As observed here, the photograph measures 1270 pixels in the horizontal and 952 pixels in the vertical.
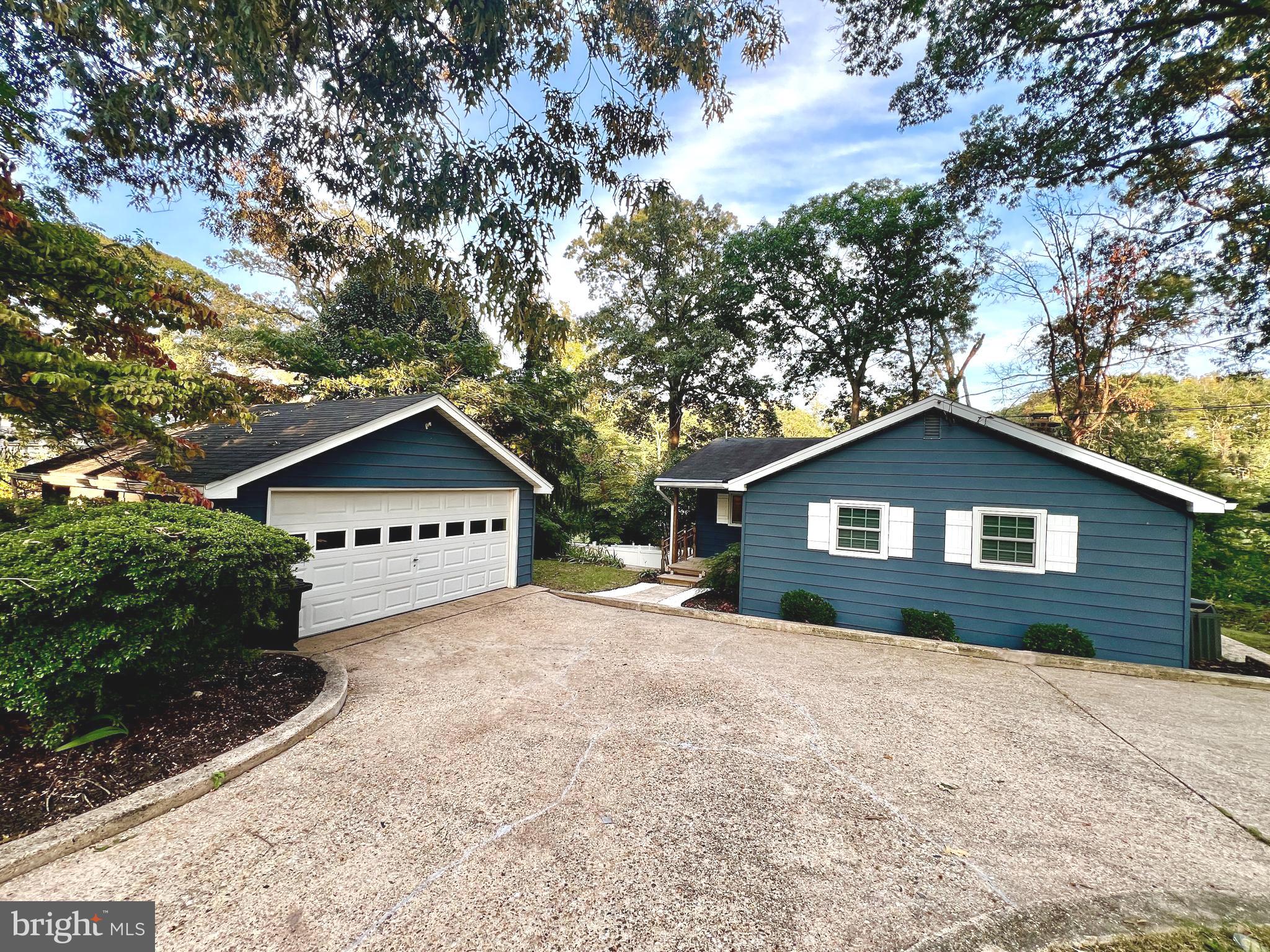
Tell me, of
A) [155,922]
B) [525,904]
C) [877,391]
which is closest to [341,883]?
[155,922]

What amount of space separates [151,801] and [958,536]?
9.15 meters

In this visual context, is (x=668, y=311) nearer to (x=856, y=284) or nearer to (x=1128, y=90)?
(x=856, y=284)

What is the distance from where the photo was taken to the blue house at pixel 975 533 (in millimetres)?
6320

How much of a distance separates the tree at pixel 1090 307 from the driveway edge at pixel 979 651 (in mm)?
9929

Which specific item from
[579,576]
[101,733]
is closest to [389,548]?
[101,733]

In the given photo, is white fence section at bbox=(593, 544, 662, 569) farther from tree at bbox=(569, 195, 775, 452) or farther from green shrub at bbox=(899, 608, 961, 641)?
tree at bbox=(569, 195, 775, 452)

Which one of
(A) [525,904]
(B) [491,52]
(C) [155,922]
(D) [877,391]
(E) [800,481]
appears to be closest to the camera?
(C) [155,922]

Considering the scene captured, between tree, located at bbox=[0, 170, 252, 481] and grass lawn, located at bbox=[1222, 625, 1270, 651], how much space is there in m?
15.8

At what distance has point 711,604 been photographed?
9.30 meters

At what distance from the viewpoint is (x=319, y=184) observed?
19.7 feet

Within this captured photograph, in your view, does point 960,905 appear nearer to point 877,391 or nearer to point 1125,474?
point 1125,474

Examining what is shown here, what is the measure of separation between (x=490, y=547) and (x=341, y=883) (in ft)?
24.2

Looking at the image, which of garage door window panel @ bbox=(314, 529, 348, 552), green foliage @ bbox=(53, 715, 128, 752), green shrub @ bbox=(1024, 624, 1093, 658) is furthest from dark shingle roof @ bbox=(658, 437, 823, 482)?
green foliage @ bbox=(53, 715, 128, 752)

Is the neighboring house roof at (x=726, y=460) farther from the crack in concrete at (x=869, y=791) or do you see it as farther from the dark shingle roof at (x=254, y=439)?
the dark shingle roof at (x=254, y=439)
